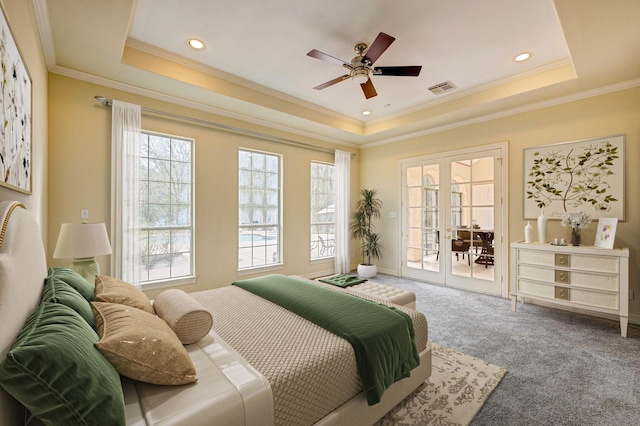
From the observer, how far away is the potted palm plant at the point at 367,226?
5555 millimetres

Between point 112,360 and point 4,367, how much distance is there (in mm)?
343

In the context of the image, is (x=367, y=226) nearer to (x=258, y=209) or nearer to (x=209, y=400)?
(x=258, y=209)

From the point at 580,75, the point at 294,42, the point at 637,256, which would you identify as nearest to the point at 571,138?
the point at 580,75

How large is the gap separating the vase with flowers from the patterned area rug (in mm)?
2049

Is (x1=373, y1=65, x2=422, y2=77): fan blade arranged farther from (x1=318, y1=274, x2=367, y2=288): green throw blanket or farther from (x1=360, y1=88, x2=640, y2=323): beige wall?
(x1=360, y1=88, x2=640, y2=323): beige wall

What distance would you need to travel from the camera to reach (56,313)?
3.49 ft

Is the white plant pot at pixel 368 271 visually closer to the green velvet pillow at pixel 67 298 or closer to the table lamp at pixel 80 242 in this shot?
the table lamp at pixel 80 242

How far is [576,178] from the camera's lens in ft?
11.7

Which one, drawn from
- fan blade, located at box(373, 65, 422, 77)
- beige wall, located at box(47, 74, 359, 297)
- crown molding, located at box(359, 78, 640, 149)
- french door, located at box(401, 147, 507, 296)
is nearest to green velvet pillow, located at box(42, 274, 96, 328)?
beige wall, located at box(47, 74, 359, 297)

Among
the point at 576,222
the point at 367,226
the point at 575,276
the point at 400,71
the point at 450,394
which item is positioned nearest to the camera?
the point at 450,394

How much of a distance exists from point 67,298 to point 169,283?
8.53ft

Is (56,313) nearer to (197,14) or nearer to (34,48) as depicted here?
(34,48)

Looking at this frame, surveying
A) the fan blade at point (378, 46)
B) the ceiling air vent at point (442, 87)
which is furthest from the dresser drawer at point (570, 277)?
the fan blade at point (378, 46)

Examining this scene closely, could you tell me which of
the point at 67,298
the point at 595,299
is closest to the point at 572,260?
the point at 595,299
